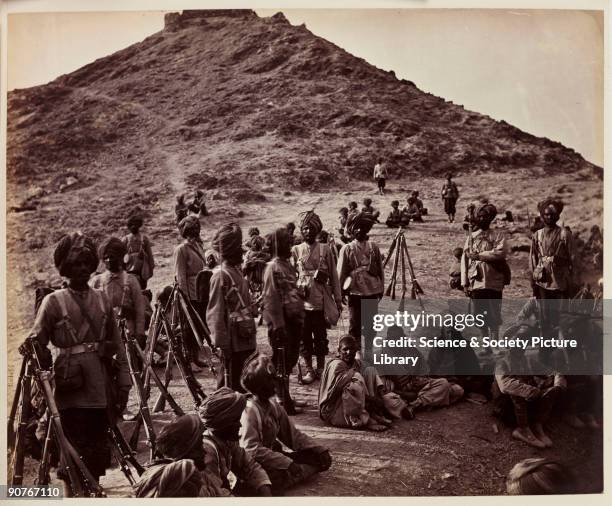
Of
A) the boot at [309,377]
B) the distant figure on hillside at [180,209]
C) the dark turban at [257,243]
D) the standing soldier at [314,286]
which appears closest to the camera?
the standing soldier at [314,286]

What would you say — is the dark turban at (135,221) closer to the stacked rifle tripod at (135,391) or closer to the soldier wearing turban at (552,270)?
the stacked rifle tripod at (135,391)

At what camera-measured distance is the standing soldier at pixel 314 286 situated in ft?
31.1

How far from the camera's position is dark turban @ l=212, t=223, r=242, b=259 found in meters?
9.11

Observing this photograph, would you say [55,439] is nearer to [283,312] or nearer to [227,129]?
[283,312]

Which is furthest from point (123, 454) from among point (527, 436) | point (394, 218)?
point (527, 436)

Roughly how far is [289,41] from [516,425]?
227 inches

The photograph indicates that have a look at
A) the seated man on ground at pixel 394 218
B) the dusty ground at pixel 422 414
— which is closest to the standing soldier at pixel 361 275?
the dusty ground at pixel 422 414

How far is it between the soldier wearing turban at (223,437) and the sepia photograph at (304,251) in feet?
0.08

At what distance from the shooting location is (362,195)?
34.0 ft

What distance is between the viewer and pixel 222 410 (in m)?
8.21

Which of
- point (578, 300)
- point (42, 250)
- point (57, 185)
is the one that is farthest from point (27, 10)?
point (578, 300)

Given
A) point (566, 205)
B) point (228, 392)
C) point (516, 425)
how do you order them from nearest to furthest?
point (228, 392) < point (516, 425) < point (566, 205)

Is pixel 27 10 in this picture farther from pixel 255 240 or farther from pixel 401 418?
pixel 401 418

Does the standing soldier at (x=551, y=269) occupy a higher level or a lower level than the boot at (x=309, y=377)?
higher
